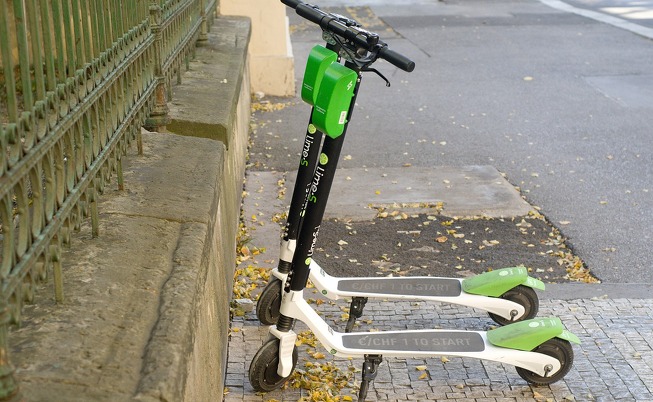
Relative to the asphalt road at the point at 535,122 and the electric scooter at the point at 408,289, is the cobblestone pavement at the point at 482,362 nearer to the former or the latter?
the electric scooter at the point at 408,289

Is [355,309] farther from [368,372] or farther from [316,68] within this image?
[316,68]

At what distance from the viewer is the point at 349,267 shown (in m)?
5.39

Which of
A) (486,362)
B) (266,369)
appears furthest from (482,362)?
(266,369)

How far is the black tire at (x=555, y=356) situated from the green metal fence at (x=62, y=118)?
6.55 ft

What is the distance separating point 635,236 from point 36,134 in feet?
15.6

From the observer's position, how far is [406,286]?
4.45m

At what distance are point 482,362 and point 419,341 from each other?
52 cm

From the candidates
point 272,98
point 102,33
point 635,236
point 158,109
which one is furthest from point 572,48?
point 102,33

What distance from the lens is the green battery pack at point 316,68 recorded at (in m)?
3.59

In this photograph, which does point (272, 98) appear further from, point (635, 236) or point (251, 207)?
point (635, 236)

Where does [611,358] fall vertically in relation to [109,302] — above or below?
below

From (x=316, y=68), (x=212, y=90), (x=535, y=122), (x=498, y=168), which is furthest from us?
(x=535, y=122)

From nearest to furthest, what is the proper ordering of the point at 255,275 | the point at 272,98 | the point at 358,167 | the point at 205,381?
the point at 205,381, the point at 255,275, the point at 358,167, the point at 272,98

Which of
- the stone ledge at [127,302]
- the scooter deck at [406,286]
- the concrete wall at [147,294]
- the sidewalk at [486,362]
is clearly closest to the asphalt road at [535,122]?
the sidewalk at [486,362]
